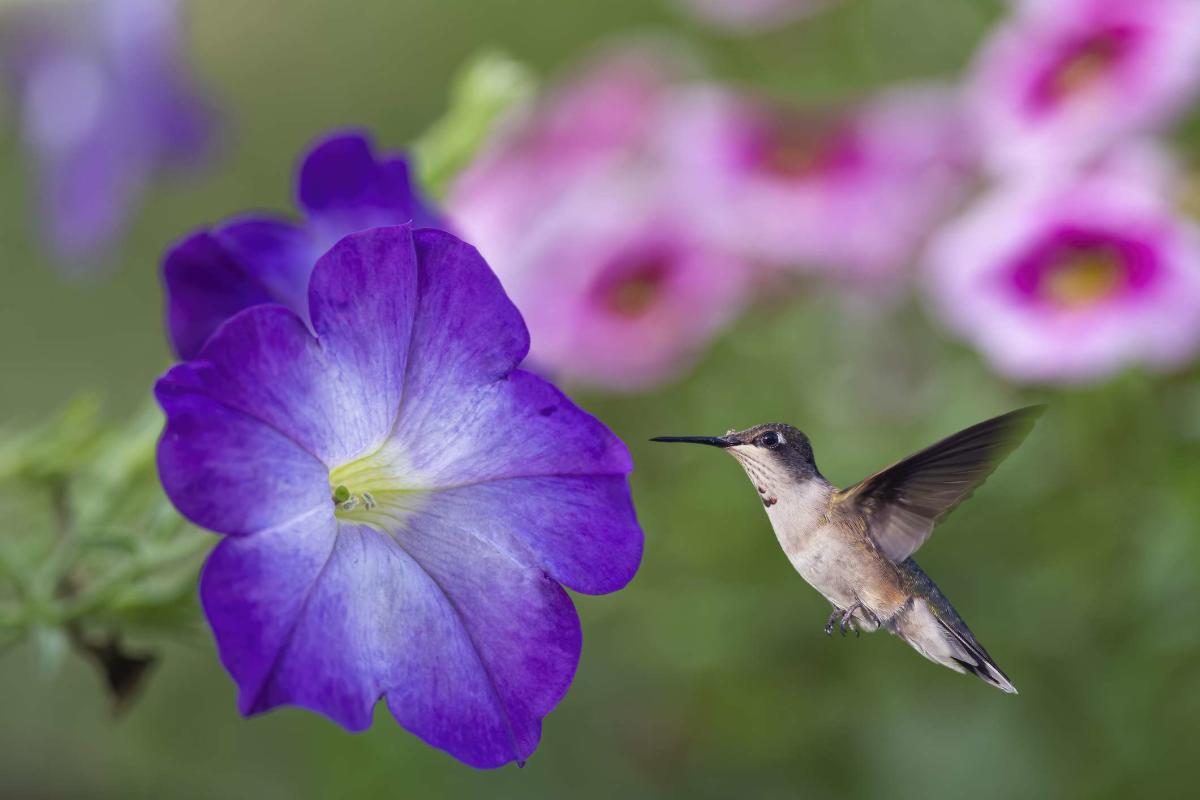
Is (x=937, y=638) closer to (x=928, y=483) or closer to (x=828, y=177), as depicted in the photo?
(x=928, y=483)

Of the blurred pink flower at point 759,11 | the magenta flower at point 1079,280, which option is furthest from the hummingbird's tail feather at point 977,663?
the blurred pink flower at point 759,11

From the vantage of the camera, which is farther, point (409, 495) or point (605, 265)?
point (605, 265)

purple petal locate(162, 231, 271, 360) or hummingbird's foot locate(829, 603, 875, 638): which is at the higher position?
purple petal locate(162, 231, 271, 360)

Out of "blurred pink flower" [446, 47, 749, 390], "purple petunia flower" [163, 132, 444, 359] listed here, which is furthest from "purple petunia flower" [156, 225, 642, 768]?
"blurred pink flower" [446, 47, 749, 390]

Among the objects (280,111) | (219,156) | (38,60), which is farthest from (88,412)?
(280,111)

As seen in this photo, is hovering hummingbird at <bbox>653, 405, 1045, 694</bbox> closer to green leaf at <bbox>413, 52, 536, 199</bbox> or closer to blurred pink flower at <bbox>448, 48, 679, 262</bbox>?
green leaf at <bbox>413, 52, 536, 199</bbox>

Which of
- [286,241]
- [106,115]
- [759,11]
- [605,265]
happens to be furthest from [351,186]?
[106,115]
